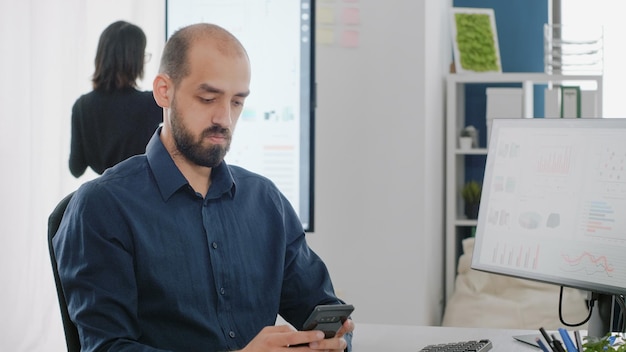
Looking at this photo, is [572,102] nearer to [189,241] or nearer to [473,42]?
[473,42]

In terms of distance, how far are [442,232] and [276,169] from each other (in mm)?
1416

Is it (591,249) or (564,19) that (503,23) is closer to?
(564,19)

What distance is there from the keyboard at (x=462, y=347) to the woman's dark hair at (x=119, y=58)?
180 centimetres

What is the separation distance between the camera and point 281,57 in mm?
3418

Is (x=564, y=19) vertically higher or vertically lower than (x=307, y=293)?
higher

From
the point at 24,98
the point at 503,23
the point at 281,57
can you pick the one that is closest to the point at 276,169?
the point at 281,57

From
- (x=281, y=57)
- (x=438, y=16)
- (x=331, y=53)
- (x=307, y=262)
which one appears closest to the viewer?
(x=307, y=262)

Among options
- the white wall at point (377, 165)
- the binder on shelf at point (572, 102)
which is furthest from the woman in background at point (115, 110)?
the binder on shelf at point (572, 102)

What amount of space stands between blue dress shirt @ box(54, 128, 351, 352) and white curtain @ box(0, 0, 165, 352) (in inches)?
94.3

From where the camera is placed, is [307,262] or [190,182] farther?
[307,262]

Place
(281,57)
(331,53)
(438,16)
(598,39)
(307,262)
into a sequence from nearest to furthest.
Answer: (307,262) < (281,57) < (331,53) < (438,16) < (598,39)

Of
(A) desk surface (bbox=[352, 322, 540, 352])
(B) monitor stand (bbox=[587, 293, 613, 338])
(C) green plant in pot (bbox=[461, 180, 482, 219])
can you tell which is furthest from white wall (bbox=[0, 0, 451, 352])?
(B) monitor stand (bbox=[587, 293, 613, 338])

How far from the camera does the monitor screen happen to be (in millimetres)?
3398

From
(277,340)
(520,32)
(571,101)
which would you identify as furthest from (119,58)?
(520,32)
